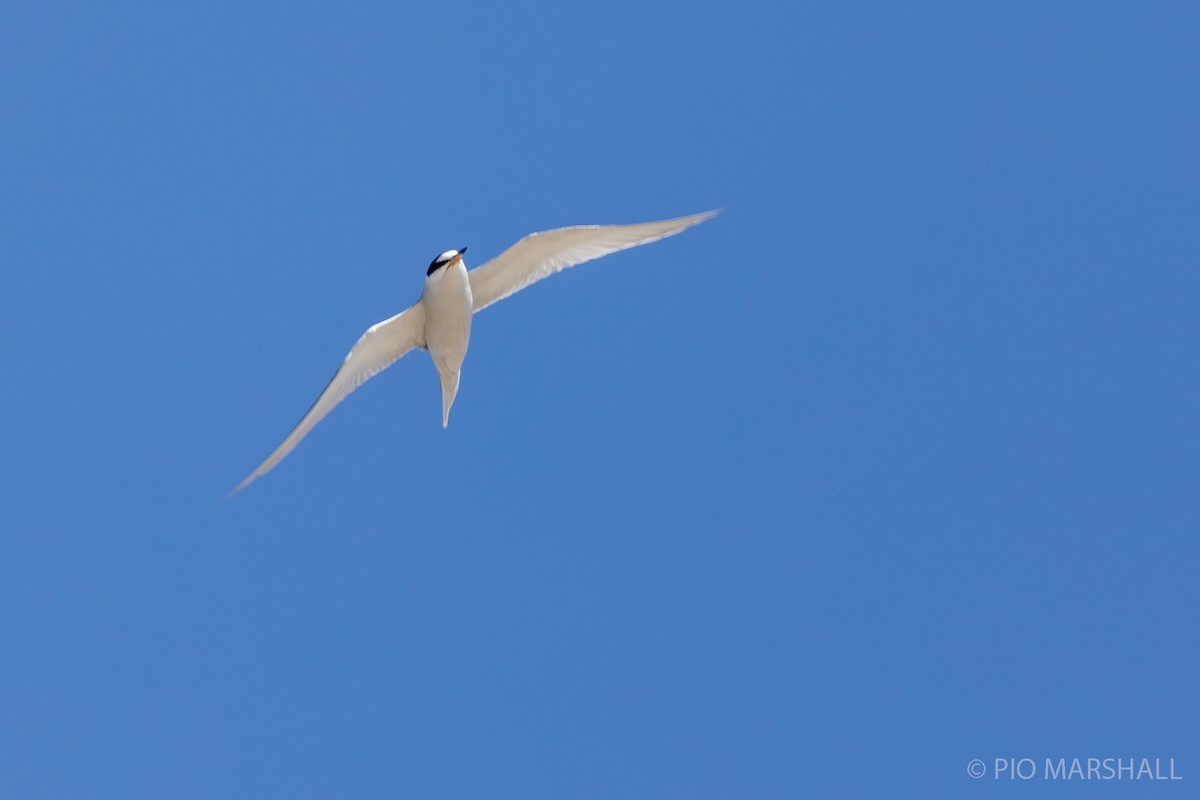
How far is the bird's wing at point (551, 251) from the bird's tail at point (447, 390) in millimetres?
923

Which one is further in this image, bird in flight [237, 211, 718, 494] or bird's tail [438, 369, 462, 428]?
bird's tail [438, 369, 462, 428]

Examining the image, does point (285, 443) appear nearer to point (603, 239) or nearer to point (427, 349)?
point (427, 349)

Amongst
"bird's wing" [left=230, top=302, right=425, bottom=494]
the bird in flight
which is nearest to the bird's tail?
the bird in flight

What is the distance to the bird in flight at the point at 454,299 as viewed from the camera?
14461 mm

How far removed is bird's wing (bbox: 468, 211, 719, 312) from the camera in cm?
1441

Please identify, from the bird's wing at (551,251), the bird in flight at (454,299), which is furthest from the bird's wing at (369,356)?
the bird's wing at (551,251)

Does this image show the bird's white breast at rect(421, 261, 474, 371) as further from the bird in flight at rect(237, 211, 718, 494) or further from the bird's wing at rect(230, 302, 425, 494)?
the bird's wing at rect(230, 302, 425, 494)

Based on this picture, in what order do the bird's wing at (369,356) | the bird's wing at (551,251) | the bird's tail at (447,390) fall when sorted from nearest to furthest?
the bird's wing at (551,251), the bird's wing at (369,356), the bird's tail at (447,390)

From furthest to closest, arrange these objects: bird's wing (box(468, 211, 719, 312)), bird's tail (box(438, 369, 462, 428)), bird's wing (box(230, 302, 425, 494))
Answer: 1. bird's tail (box(438, 369, 462, 428))
2. bird's wing (box(230, 302, 425, 494))
3. bird's wing (box(468, 211, 719, 312))

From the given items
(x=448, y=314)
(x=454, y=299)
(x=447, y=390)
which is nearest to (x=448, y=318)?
(x=448, y=314)

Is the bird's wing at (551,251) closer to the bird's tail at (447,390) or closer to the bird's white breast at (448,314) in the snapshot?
the bird's white breast at (448,314)

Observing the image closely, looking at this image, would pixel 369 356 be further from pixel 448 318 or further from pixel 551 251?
pixel 551 251

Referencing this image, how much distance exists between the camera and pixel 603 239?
48.2 feet

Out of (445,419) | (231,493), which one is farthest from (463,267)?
(231,493)
